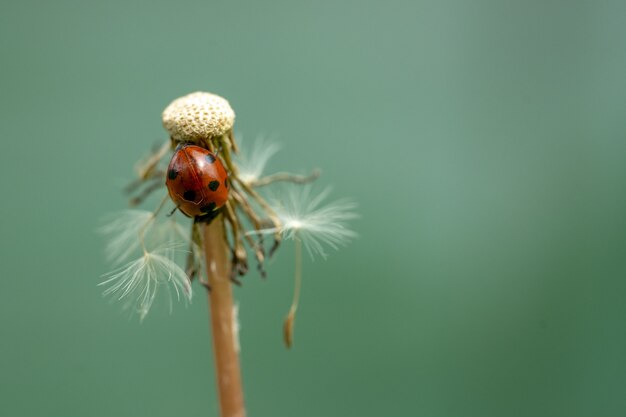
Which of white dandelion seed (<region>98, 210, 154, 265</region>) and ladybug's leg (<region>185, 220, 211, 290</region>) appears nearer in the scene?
ladybug's leg (<region>185, 220, 211, 290</region>)

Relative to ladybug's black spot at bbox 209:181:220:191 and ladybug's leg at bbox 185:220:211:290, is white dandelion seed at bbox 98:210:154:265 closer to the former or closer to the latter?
ladybug's leg at bbox 185:220:211:290

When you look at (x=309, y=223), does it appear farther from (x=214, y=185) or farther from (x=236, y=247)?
(x=214, y=185)

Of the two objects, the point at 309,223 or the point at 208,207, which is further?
the point at 309,223

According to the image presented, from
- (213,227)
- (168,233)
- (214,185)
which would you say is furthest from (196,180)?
(168,233)

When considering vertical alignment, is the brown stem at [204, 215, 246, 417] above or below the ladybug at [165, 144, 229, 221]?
below

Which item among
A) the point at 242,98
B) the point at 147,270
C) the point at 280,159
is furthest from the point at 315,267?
the point at 147,270

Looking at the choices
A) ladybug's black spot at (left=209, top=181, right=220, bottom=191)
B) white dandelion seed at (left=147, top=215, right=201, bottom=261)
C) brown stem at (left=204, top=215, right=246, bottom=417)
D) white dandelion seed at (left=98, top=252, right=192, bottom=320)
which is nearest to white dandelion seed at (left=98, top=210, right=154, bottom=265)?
white dandelion seed at (left=147, top=215, right=201, bottom=261)

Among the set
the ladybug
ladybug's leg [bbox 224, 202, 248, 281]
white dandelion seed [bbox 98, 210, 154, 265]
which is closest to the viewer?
the ladybug

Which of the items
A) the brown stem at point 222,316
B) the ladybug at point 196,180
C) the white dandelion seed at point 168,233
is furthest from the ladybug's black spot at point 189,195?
the white dandelion seed at point 168,233
